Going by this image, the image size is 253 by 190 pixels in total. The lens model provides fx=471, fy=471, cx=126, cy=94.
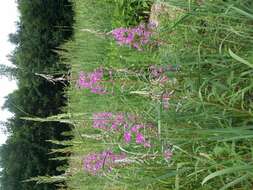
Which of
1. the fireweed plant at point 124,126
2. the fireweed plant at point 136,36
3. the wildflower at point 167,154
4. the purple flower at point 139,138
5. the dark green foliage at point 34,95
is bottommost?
the wildflower at point 167,154

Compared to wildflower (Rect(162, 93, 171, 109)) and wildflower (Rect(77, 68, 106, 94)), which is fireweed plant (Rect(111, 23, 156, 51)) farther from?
wildflower (Rect(162, 93, 171, 109))

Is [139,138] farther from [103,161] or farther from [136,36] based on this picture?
[136,36]

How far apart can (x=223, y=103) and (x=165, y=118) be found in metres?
0.28

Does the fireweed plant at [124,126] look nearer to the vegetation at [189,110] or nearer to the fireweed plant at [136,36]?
the vegetation at [189,110]

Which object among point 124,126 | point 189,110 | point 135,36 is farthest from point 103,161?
point 135,36

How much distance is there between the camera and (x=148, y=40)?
243 cm

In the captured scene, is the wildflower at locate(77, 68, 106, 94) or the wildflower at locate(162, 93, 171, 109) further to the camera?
the wildflower at locate(77, 68, 106, 94)

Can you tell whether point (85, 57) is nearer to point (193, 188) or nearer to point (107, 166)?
point (107, 166)

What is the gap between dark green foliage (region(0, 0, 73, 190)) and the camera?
24.0 ft

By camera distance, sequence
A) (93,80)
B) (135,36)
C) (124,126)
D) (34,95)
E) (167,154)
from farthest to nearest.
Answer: (34,95) → (135,36) → (93,80) → (124,126) → (167,154)

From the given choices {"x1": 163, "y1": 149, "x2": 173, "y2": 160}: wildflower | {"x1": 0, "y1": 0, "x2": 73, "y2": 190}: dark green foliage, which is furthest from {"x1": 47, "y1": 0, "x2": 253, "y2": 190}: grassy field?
{"x1": 0, "y1": 0, "x2": 73, "y2": 190}: dark green foliage

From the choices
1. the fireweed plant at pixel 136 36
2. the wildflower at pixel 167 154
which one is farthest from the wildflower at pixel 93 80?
the wildflower at pixel 167 154

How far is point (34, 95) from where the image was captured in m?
7.56

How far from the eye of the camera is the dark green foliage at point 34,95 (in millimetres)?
7320
